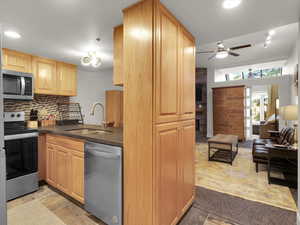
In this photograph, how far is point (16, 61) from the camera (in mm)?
2725

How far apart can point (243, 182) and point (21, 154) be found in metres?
3.57

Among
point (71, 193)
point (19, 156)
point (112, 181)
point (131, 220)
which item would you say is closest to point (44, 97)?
point (19, 156)

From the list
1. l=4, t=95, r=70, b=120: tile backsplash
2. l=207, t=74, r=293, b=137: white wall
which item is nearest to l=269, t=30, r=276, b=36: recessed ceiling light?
l=207, t=74, r=293, b=137: white wall

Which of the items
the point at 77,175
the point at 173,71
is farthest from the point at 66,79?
the point at 173,71

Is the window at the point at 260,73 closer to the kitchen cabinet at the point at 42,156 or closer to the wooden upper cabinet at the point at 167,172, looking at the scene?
the wooden upper cabinet at the point at 167,172

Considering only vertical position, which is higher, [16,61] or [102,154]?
[16,61]

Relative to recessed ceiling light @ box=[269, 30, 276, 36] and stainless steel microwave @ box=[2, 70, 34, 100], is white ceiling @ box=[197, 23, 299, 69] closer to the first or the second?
recessed ceiling light @ box=[269, 30, 276, 36]

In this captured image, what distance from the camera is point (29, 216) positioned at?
1860mm

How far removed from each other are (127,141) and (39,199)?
1815 millimetres

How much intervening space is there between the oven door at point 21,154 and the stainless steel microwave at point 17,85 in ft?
2.23

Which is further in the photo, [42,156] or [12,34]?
[42,156]

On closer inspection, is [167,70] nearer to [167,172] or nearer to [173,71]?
[173,71]

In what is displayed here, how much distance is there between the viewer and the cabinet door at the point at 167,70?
135 centimetres

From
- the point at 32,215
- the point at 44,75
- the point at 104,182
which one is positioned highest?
the point at 44,75
